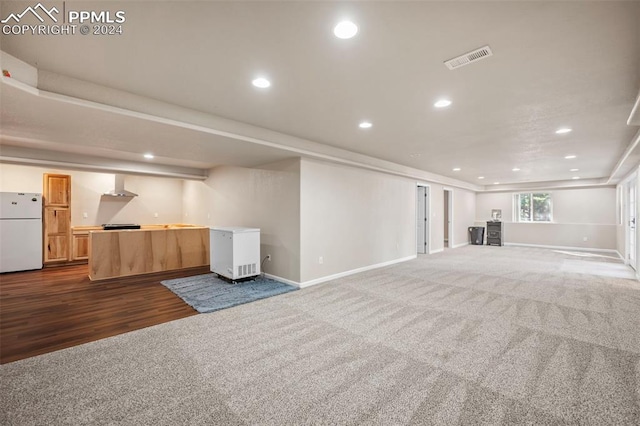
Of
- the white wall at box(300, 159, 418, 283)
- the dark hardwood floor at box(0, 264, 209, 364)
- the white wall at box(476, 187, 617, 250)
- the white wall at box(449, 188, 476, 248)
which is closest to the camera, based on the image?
the dark hardwood floor at box(0, 264, 209, 364)

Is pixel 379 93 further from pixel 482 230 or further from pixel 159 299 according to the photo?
pixel 482 230

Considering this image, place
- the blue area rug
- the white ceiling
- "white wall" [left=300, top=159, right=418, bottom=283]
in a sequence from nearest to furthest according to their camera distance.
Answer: the white ceiling
the blue area rug
"white wall" [left=300, top=159, right=418, bottom=283]

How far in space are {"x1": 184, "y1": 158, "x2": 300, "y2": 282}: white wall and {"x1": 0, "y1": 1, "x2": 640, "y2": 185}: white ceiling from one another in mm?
968

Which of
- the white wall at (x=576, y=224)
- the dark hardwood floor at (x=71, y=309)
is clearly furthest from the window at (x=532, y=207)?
the dark hardwood floor at (x=71, y=309)

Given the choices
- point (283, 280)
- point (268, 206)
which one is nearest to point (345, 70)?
point (268, 206)

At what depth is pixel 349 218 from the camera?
5652 mm

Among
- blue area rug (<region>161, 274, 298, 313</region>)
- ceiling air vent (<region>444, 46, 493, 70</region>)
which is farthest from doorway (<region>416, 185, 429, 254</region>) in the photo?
ceiling air vent (<region>444, 46, 493, 70</region>)

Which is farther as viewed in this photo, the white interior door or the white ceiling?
the white interior door

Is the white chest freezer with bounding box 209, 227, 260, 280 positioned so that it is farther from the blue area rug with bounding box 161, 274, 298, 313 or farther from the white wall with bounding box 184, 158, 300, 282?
the white wall with bounding box 184, 158, 300, 282

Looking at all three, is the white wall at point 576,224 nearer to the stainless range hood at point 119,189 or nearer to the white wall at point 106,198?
the white wall at point 106,198

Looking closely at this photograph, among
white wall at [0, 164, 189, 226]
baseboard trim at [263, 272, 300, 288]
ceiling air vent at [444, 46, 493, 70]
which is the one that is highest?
ceiling air vent at [444, 46, 493, 70]

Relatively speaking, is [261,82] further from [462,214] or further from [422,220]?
[462,214]

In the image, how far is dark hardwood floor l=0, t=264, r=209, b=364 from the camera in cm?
280

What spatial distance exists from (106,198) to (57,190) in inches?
40.5
